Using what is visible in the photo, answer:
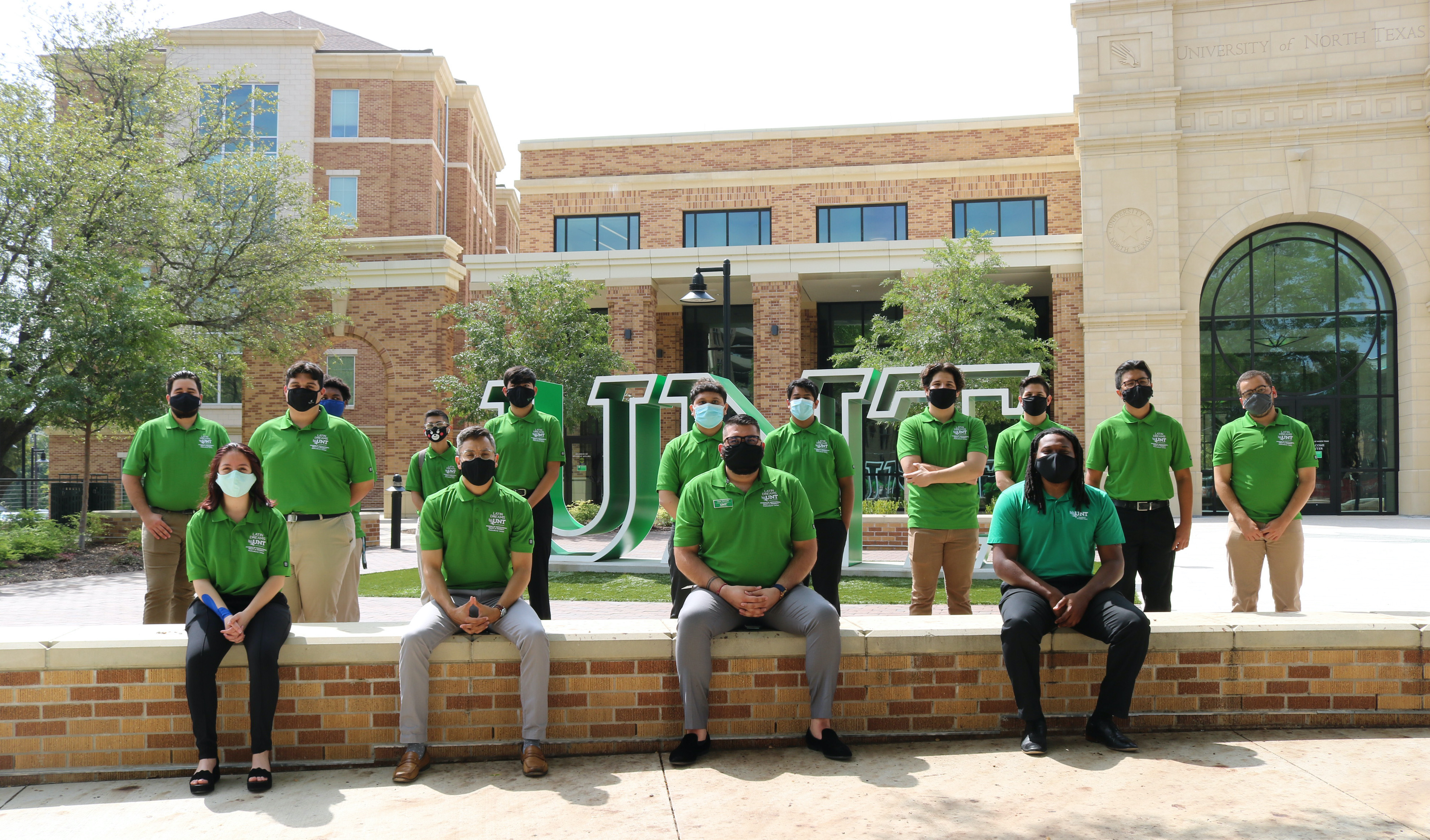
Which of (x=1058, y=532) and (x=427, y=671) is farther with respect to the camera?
(x=1058, y=532)

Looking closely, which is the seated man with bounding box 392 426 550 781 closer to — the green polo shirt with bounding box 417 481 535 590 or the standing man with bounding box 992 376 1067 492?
the green polo shirt with bounding box 417 481 535 590

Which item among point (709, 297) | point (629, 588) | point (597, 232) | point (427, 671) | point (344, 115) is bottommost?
point (629, 588)

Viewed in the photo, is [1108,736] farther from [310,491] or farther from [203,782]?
[310,491]

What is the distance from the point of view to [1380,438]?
24.4 m

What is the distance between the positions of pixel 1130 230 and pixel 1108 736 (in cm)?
2285

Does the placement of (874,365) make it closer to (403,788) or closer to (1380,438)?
(1380,438)

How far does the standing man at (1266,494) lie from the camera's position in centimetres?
604

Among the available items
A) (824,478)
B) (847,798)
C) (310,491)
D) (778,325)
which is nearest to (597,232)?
(778,325)

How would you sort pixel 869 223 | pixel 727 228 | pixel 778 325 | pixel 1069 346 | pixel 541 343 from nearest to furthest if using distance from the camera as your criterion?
pixel 541 343
pixel 1069 346
pixel 778 325
pixel 869 223
pixel 727 228

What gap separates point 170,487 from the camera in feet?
20.2

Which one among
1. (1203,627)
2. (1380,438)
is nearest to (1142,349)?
(1380,438)

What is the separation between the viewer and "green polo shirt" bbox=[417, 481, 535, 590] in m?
4.84

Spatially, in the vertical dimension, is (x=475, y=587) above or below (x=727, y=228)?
below

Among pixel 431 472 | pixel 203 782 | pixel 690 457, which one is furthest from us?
pixel 431 472
